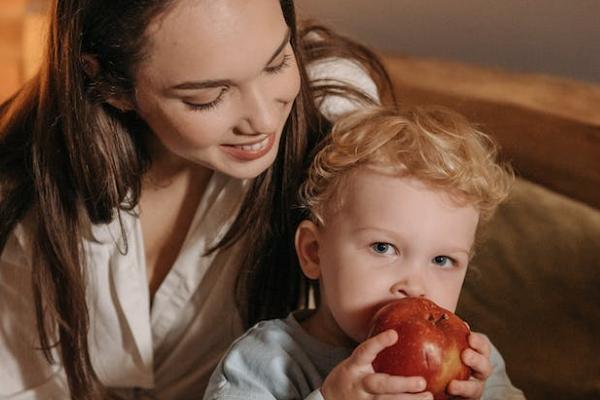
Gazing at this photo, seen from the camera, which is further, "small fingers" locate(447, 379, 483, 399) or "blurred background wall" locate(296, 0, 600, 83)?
"blurred background wall" locate(296, 0, 600, 83)

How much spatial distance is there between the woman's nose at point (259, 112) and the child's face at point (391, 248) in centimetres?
12

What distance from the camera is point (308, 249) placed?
129cm

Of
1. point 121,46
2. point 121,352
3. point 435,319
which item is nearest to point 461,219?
point 435,319

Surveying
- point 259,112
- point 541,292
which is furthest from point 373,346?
Answer: point 541,292

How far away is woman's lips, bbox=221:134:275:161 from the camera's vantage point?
1259 millimetres

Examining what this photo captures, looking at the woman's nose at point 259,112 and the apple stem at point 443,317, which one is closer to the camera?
the apple stem at point 443,317

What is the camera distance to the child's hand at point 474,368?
3.52 ft

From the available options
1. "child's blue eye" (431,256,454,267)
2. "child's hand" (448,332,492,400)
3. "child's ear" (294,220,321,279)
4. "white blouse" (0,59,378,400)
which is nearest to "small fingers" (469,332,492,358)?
"child's hand" (448,332,492,400)

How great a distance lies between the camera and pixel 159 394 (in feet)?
5.17

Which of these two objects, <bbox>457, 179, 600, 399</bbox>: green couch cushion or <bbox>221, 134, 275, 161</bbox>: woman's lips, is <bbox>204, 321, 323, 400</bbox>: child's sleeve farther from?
<bbox>457, 179, 600, 399</bbox>: green couch cushion

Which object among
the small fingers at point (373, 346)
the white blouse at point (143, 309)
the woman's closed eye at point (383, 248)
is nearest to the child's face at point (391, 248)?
the woman's closed eye at point (383, 248)

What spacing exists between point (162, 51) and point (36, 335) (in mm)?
590

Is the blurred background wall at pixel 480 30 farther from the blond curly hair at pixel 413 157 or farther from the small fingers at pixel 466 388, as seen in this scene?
the small fingers at pixel 466 388

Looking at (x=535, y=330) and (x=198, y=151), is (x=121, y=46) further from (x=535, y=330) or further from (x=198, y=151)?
(x=535, y=330)
